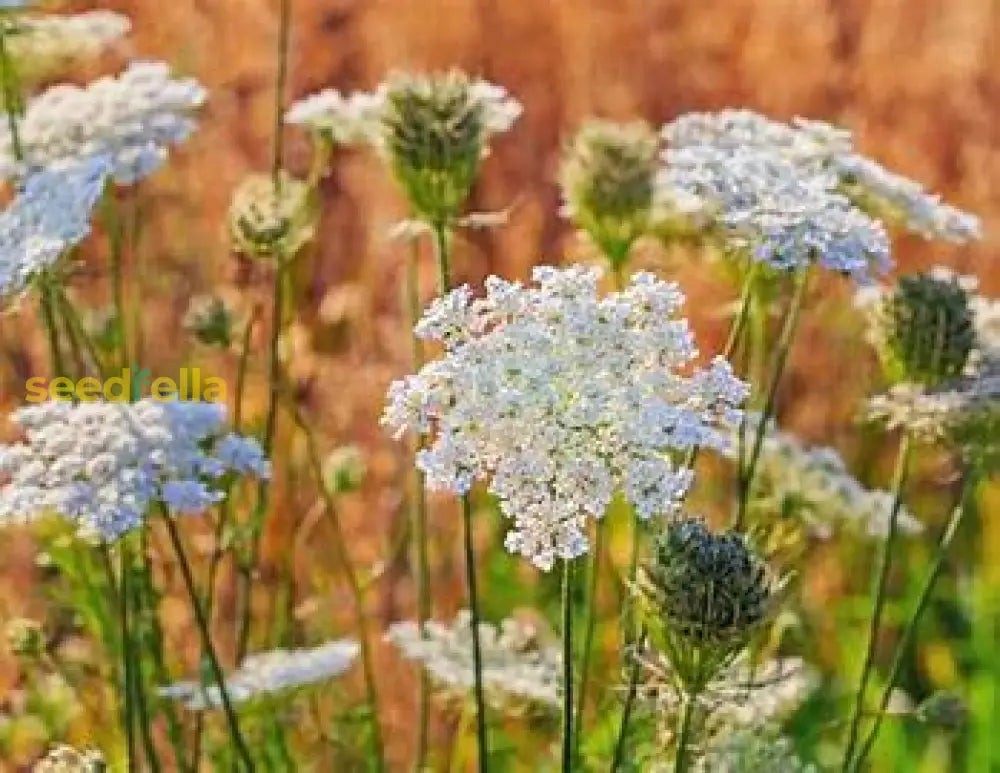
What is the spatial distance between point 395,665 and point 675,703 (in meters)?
1.60

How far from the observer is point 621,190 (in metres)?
2.06

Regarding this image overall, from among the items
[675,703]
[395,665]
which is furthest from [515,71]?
[675,703]

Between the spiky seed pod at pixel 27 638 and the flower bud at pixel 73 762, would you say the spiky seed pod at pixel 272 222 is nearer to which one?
the spiky seed pod at pixel 27 638

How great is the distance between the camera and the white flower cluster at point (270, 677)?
193 cm

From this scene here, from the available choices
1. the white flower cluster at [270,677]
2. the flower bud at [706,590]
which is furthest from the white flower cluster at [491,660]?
the flower bud at [706,590]

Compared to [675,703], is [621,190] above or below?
above

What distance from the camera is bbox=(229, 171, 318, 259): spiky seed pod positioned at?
2.04m

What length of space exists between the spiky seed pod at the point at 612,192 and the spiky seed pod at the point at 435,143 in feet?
0.44

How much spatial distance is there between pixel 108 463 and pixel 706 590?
0.46m

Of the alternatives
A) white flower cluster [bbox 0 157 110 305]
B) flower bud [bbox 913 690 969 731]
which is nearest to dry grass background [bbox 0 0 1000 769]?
flower bud [bbox 913 690 969 731]

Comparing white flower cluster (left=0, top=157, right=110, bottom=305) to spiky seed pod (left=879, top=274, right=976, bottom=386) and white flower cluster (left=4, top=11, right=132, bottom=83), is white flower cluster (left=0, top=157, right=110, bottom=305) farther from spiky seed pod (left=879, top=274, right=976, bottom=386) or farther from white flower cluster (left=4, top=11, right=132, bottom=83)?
spiky seed pod (left=879, top=274, right=976, bottom=386)

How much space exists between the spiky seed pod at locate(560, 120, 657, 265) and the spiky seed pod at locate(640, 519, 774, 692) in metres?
0.65

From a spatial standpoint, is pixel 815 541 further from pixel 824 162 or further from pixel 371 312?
pixel 824 162

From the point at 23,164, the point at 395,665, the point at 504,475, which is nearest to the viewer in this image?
the point at 504,475
